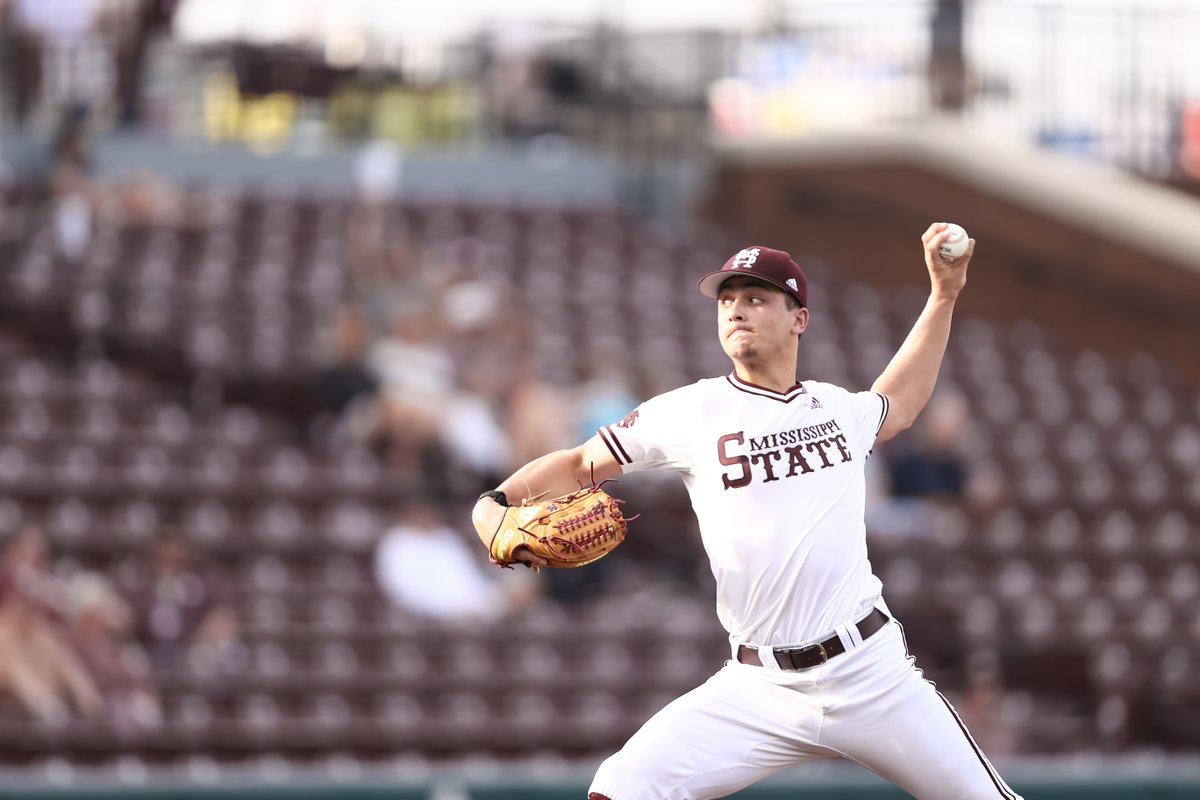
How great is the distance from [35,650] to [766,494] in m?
5.72

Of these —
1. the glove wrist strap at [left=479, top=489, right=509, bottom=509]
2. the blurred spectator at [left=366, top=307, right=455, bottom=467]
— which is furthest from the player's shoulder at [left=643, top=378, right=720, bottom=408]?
the blurred spectator at [left=366, top=307, right=455, bottom=467]

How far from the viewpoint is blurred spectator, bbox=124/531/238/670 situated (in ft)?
33.1

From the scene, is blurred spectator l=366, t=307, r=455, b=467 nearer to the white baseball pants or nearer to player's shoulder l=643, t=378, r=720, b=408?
player's shoulder l=643, t=378, r=720, b=408

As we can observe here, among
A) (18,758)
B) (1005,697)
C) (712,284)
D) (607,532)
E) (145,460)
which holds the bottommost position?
(1005,697)

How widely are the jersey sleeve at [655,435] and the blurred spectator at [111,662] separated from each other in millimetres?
5266

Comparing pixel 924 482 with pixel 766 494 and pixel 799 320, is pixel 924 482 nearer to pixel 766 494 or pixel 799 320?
pixel 799 320

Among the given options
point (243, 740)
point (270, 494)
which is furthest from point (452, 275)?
point (243, 740)

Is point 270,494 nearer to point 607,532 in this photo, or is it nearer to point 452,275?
point 452,275

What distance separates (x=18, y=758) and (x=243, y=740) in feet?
3.50

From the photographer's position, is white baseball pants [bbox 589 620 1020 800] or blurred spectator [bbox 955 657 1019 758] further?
blurred spectator [bbox 955 657 1019 758]

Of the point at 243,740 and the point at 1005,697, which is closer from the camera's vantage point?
the point at 243,740

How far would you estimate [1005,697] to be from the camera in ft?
37.2

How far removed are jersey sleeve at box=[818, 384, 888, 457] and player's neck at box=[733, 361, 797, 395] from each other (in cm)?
14

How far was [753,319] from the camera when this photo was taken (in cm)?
495
